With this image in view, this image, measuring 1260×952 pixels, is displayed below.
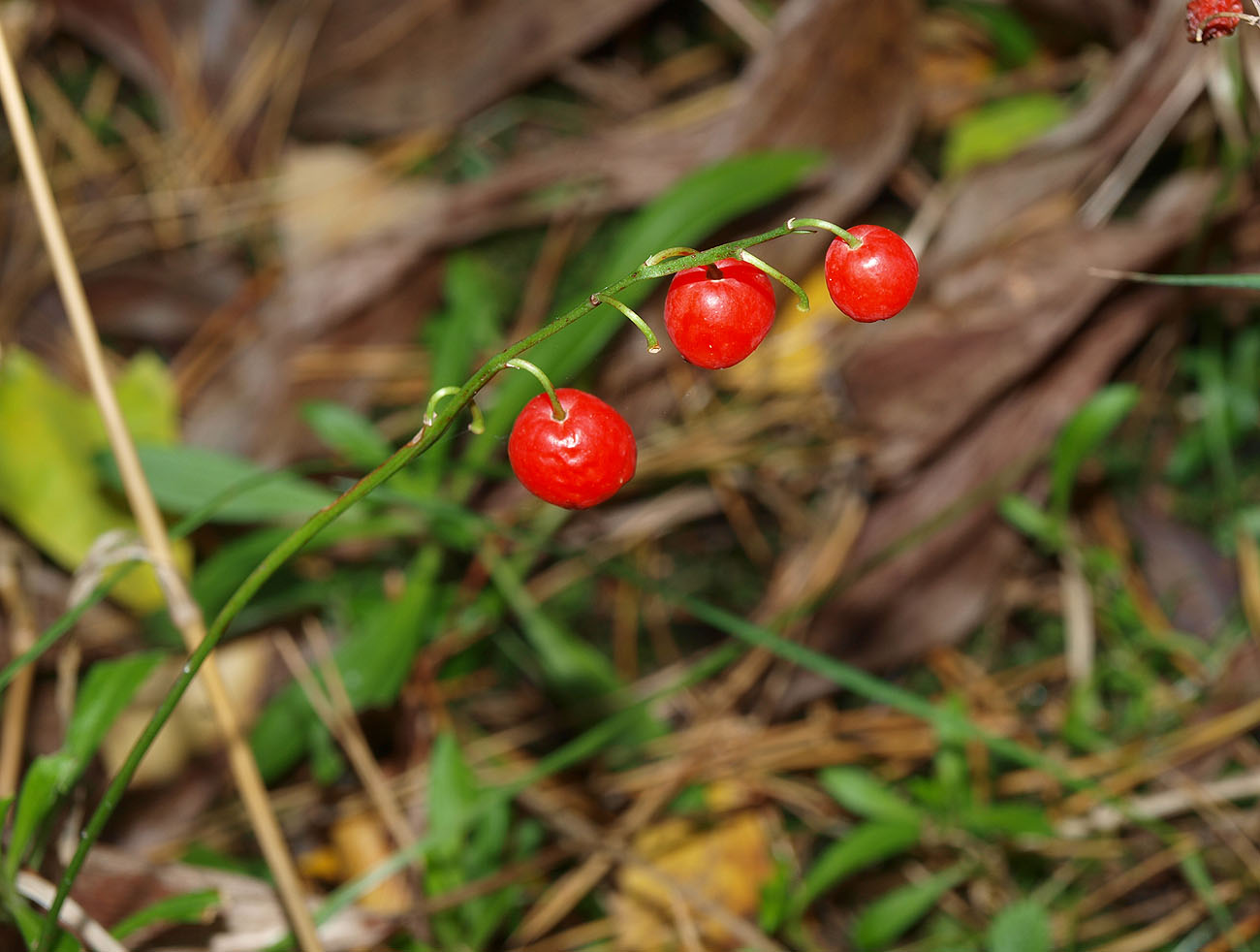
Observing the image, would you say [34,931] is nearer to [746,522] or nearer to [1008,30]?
[746,522]

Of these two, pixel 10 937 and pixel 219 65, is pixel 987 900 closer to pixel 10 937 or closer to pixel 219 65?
pixel 10 937

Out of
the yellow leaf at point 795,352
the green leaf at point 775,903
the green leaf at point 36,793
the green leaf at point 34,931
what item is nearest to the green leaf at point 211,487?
the green leaf at point 36,793

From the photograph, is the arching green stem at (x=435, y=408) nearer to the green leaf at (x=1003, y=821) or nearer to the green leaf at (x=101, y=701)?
the green leaf at (x=101, y=701)

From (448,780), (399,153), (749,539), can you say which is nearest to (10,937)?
(448,780)

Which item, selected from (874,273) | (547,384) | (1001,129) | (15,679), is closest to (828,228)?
(874,273)

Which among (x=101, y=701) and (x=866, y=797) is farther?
(x=866, y=797)
